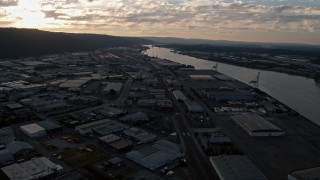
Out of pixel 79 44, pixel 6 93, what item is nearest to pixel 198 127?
pixel 6 93

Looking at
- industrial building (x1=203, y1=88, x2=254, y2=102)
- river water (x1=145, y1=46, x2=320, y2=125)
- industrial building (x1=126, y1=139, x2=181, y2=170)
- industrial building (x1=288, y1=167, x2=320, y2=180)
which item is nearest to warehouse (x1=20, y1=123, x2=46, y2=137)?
industrial building (x1=126, y1=139, x2=181, y2=170)

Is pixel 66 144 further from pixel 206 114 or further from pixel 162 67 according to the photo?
pixel 162 67

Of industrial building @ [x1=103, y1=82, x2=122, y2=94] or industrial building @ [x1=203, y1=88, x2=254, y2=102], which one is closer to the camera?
industrial building @ [x1=203, y1=88, x2=254, y2=102]

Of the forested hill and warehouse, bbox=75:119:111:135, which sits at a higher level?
the forested hill

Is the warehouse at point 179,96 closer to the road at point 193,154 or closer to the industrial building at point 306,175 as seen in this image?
the road at point 193,154

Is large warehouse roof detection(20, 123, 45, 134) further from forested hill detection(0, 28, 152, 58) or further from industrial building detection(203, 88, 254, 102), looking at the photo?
forested hill detection(0, 28, 152, 58)

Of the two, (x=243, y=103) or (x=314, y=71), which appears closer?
(x=243, y=103)
